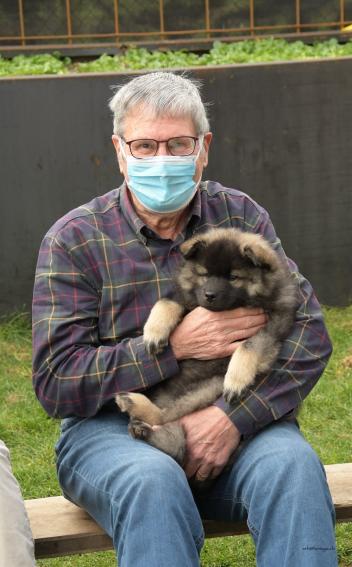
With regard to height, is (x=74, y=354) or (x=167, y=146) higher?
(x=167, y=146)

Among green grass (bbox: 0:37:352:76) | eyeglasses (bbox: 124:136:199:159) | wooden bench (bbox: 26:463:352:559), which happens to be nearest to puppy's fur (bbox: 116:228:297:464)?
eyeglasses (bbox: 124:136:199:159)

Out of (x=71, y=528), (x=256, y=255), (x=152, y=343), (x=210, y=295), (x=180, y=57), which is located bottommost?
(x=71, y=528)

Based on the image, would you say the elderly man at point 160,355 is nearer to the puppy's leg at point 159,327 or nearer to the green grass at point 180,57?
the puppy's leg at point 159,327

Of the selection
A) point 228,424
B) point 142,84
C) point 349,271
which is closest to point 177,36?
point 349,271

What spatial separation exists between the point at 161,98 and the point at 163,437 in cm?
122

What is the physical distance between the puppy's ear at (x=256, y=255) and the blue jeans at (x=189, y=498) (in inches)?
24.1

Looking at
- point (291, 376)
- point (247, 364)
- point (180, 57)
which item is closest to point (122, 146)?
point (247, 364)

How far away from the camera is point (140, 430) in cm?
338

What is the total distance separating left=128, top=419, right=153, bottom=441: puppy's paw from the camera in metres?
3.38

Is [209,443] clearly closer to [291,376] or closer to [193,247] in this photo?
[291,376]

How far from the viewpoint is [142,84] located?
3.65m

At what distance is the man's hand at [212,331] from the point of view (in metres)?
3.58

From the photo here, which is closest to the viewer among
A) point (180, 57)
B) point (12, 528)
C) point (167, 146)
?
point (12, 528)

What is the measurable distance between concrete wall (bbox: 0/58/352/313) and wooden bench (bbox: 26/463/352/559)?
354cm
